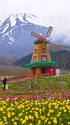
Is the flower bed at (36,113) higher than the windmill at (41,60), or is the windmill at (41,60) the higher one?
the windmill at (41,60)

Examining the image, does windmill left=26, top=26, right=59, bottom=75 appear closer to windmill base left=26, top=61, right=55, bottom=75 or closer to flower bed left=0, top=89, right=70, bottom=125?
windmill base left=26, top=61, right=55, bottom=75

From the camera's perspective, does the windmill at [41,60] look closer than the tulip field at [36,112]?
No

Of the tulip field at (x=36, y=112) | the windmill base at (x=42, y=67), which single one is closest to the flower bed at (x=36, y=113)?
the tulip field at (x=36, y=112)

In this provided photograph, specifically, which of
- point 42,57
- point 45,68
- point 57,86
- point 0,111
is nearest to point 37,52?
point 42,57

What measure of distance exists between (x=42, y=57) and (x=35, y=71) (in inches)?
131

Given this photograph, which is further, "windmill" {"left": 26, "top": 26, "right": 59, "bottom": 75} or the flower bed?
"windmill" {"left": 26, "top": 26, "right": 59, "bottom": 75}

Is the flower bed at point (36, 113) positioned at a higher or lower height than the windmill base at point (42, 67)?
lower

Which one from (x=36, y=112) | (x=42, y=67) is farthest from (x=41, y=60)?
(x=36, y=112)

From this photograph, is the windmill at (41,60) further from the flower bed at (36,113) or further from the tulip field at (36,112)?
the flower bed at (36,113)

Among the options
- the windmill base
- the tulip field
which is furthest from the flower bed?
the windmill base

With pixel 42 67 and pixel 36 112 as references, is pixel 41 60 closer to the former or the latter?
pixel 42 67

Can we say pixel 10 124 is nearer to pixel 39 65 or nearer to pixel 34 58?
pixel 39 65

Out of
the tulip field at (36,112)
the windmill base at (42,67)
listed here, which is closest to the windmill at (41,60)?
the windmill base at (42,67)

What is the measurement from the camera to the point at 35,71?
125 ft
